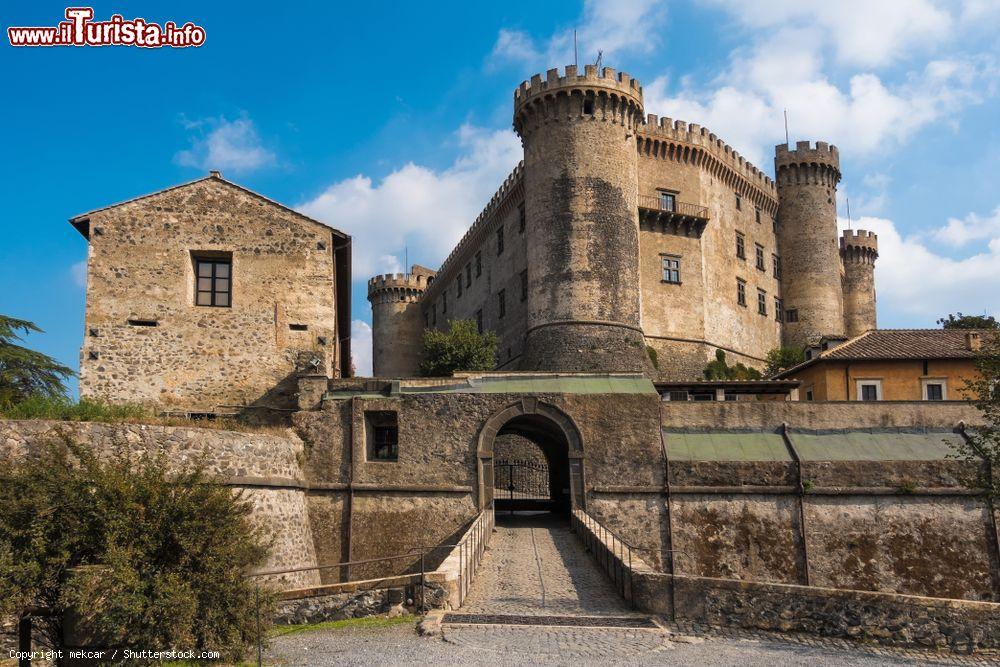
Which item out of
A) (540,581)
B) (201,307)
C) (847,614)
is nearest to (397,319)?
(201,307)

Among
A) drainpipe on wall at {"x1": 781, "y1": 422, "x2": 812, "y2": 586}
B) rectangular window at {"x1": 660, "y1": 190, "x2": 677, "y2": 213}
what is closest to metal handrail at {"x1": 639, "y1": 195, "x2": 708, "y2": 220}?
rectangular window at {"x1": 660, "y1": 190, "x2": 677, "y2": 213}

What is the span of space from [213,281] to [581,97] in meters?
21.0

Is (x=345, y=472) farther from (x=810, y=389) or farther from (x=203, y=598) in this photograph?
(x=810, y=389)

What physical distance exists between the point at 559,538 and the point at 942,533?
10.4m

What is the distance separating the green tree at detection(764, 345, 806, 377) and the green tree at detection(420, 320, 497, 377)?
17.5 meters

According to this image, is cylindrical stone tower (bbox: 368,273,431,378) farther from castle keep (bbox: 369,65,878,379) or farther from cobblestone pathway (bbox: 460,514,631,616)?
cobblestone pathway (bbox: 460,514,631,616)

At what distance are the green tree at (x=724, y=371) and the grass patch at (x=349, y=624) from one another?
3300 centimetres

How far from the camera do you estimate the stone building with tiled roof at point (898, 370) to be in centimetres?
3158

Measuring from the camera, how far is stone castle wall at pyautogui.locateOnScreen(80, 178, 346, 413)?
24.1m

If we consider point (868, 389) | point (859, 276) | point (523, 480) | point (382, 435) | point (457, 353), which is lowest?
point (523, 480)

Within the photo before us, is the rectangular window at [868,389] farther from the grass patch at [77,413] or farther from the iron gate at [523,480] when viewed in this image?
the grass patch at [77,413]

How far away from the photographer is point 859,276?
204ft

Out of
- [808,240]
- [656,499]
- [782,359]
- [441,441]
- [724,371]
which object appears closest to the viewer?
[656,499]

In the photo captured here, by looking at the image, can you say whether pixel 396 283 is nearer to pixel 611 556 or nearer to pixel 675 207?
pixel 675 207
